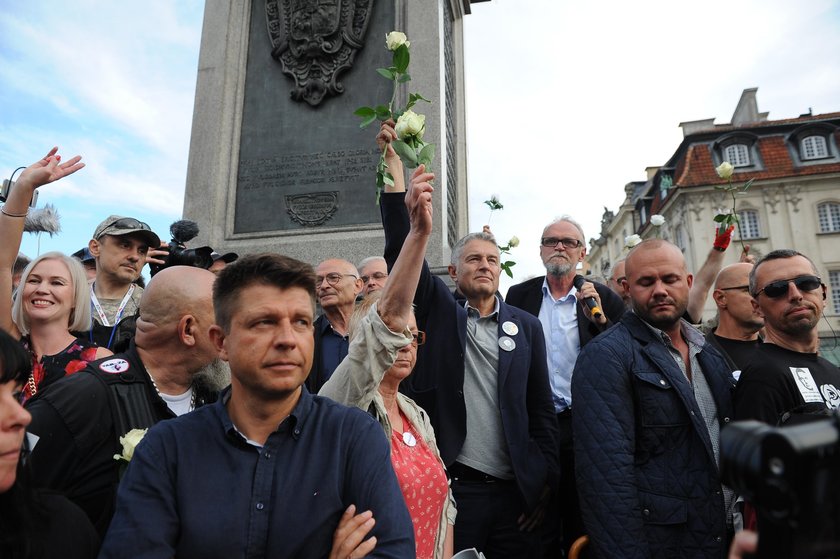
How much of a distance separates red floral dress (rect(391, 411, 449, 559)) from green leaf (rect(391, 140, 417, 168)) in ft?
4.22

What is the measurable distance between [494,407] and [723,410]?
1.21 m

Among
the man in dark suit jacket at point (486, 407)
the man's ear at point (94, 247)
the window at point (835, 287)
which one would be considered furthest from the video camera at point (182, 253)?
the window at point (835, 287)

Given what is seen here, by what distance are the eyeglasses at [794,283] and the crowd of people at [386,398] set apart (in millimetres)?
12

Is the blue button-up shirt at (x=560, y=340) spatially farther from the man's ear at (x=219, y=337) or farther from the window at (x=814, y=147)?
the window at (x=814, y=147)

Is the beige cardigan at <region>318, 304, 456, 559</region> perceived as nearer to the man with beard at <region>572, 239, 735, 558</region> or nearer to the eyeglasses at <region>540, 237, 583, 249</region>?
the man with beard at <region>572, 239, 735, 558</region>

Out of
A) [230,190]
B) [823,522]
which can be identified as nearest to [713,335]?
[823,522]

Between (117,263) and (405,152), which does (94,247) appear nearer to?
(117,263)

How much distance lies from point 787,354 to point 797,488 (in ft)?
8.90

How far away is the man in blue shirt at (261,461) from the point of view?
1682 millimetres

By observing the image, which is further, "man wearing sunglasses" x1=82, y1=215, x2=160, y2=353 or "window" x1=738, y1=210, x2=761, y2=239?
"window" x1=738, y1=210, x2=761, y2=239

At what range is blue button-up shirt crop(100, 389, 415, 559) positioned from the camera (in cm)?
167

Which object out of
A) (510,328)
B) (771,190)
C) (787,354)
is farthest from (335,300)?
(771,190)

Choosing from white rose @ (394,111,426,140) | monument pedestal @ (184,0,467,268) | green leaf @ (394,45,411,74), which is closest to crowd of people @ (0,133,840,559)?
white rose @ (394,111,426,140)

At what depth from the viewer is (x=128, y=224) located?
434 cm
